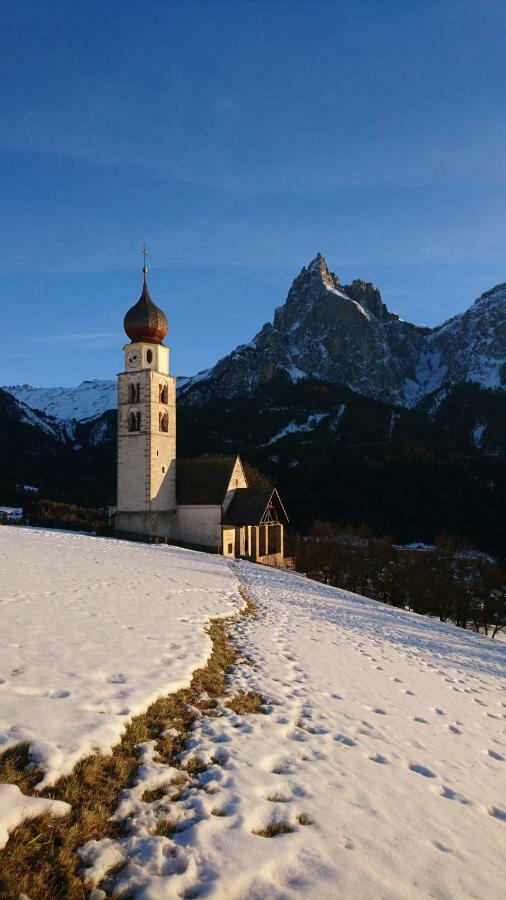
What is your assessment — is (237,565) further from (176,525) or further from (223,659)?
(223,659)

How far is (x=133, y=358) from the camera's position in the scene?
46.7 meters

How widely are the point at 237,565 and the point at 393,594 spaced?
1742 cm

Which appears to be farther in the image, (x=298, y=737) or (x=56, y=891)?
(x=298, y=737)

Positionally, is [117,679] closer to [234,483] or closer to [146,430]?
[146,430]

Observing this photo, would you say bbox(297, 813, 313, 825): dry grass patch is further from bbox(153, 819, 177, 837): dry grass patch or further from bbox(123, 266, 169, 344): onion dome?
bbox(123, 266, 169, 344): onion dome

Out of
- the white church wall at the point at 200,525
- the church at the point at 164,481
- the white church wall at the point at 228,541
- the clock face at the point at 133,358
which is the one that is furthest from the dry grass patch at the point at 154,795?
the clock face at the point at 133,358

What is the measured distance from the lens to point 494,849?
5660mm

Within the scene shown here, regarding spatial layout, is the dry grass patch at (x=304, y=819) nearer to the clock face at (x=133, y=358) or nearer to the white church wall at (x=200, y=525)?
the white church wall at (x=200, y=525)

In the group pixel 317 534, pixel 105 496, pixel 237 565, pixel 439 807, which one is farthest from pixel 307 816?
pixel 105 496

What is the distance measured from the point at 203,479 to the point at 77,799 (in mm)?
41335

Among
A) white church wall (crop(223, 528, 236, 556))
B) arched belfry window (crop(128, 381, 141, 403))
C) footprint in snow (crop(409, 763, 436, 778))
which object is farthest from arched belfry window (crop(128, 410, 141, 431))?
footprint in snow (crop(409, 763, 436, 778))

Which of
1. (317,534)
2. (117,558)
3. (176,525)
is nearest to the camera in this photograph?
(117,558)

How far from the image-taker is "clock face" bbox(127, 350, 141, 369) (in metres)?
46.4

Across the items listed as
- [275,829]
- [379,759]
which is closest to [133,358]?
[379,759]
